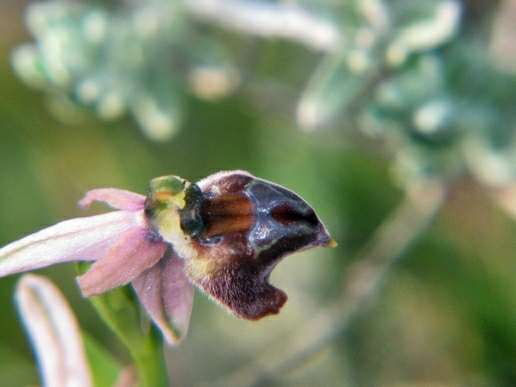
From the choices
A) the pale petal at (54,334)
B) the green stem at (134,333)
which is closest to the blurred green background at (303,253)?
the pale petal at (54,334)

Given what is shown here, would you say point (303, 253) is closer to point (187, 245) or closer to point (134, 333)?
point (134, 333)

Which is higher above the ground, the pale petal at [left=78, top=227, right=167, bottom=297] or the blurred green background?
the blurred green background

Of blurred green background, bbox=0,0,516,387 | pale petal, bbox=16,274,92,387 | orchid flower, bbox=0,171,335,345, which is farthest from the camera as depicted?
blurred green background, bbox=0,0,516,387

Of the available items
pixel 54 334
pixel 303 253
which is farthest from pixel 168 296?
pixel 303 253

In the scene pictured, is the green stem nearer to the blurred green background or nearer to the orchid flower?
the orchid flower

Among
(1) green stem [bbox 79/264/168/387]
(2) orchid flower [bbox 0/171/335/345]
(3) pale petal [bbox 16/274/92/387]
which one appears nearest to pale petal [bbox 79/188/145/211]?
(2) orchid flower [bbox 0/171/335/345]

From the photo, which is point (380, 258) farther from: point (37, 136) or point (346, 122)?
point (37, 136)
